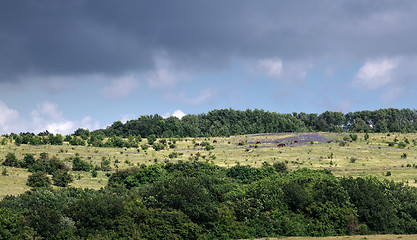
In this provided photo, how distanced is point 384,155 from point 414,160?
24.2 feet

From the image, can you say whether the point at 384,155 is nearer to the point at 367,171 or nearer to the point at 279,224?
the point at 367,171

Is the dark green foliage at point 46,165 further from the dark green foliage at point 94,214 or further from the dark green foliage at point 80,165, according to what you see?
the dark green foliage at point 94,214

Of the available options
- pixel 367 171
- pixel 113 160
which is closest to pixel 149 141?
pixel 113 160

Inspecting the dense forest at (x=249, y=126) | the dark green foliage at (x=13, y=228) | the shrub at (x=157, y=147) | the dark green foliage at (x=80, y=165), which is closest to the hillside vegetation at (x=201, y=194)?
the dark green foliage at (x=13, y=228)

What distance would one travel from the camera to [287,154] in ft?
375

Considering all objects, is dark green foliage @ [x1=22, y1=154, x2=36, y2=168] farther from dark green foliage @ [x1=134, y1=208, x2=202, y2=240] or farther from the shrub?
dark green foliage @ [x1=134, y1=208, x2=202, y2=240]

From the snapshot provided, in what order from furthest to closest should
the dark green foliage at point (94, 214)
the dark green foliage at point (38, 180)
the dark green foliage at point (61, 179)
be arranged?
the dark green foliage at point (61, 179), the dark green foliage at point (38, 180), the dark green foliage at point (94, 214)

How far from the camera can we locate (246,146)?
128 meters

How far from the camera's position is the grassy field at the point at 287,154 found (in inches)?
3620

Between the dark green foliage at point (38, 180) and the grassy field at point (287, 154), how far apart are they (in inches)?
48.0

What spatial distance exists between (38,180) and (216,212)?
41561mm

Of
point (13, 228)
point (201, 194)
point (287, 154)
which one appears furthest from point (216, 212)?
point (287, 154)

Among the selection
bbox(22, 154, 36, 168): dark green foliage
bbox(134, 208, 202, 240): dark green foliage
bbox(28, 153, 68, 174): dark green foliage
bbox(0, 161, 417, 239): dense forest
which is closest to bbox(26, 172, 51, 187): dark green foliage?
bbox(28, 153, 68, 174): dark green foliage

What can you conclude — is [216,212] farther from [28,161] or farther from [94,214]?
[28,161]
